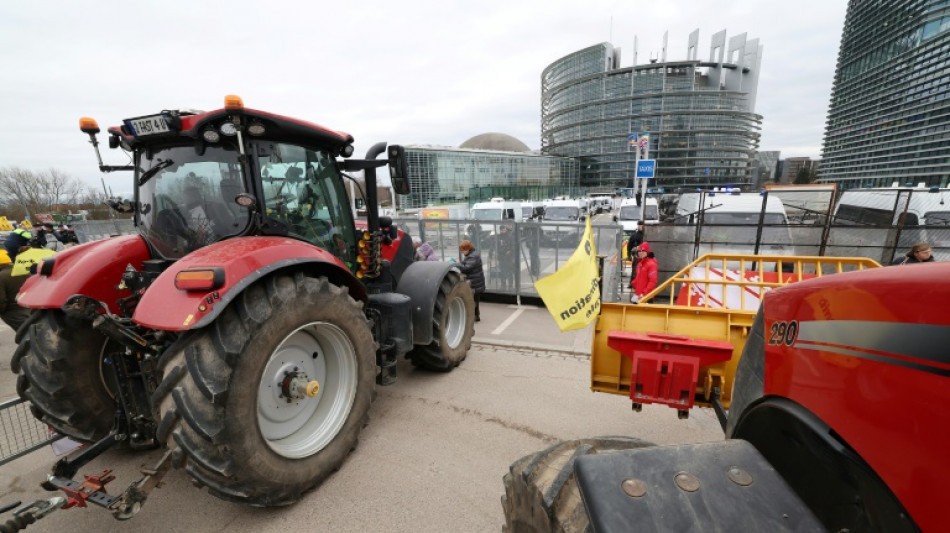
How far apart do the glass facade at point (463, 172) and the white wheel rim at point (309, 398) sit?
36.7 metres

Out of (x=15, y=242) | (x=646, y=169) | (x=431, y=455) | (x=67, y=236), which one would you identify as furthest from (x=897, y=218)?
(x=67, y=236)

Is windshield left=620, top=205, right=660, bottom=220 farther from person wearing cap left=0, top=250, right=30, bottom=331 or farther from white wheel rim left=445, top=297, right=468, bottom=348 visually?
Answer: person wearing cap left=0, top=250, right=30, bottom=331

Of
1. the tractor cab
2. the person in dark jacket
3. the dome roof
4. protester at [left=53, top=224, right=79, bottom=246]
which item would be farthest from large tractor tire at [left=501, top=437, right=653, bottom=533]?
the dome roof

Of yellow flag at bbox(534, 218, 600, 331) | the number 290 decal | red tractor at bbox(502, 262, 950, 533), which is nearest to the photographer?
red tractor at bbox(502, 262, 950, 533)

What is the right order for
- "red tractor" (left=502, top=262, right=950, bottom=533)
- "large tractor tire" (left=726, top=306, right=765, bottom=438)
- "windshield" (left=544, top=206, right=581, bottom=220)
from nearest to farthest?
"red tractor" (left=502, top=262, right=950, bottom=533)
"large tractor tire" (left=726, top=306, right=765, bottom=438)
"windshield" (left=544, top=206, right=581, bottom=220)

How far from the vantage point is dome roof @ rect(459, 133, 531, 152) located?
261ft

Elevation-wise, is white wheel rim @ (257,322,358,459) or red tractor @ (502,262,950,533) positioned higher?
red tractor @ (502,262,950,533)

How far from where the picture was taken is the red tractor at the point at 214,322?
2.12m

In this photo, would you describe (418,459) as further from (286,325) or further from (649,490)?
(649,490)

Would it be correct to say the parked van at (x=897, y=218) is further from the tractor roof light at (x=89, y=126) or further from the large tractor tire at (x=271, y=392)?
the tractor roof light at (x=89, y=126)

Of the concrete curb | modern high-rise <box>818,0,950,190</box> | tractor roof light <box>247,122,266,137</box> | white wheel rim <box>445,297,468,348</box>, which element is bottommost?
the concrete curb

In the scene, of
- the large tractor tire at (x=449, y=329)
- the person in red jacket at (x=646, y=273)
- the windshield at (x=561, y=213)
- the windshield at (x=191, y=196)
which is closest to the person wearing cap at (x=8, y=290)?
the windshield at (x=191, y=196)

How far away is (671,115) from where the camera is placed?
7131 cm

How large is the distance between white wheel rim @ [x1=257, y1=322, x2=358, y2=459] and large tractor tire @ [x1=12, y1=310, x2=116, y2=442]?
1.27m
